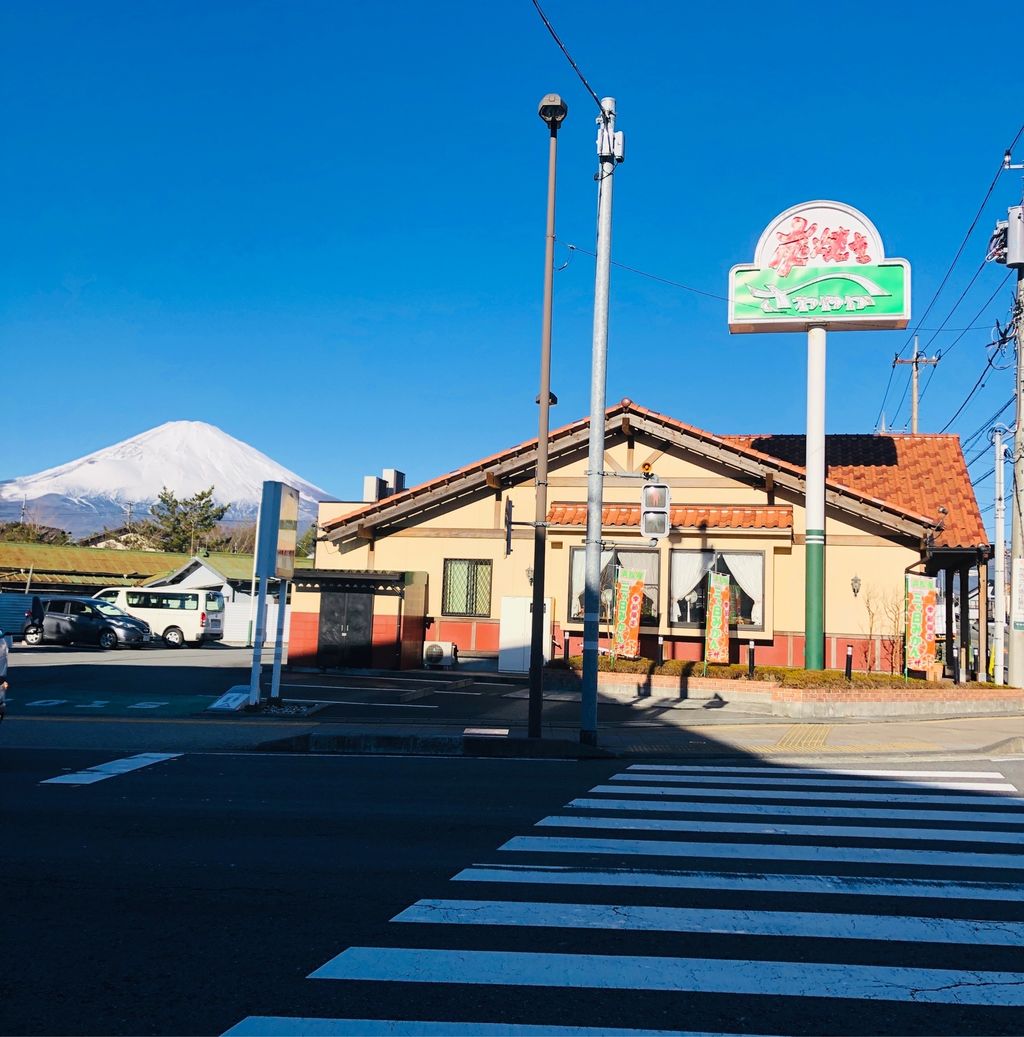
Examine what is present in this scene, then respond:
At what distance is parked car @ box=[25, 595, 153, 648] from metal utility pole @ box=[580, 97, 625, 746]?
2582 centimetres

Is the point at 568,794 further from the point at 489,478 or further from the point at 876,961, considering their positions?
the point at 489,478

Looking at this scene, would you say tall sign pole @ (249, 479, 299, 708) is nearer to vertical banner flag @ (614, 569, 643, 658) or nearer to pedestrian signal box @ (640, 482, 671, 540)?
pedestrian signal box @ (640, 482, 671, 540)

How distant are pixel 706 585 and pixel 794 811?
660 inches

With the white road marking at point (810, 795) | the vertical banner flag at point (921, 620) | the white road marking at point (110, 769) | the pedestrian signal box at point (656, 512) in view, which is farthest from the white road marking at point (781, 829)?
the vertical banner flag at point (921, 620)

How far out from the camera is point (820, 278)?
80.2ft

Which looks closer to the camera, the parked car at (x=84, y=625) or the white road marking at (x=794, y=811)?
the white road marking at (x=794, y=811)

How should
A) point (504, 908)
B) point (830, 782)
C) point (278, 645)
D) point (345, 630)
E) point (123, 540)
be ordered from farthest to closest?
point (123, 540), point (345, 630), point (278, 645), point (830, 782), point (504, 908)

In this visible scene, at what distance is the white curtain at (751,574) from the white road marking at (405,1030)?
22.1 metres

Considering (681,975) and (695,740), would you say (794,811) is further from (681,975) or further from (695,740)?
(695,740)

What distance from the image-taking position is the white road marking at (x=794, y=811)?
9578 millimetres

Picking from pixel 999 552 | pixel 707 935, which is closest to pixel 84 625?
pixel 999 552

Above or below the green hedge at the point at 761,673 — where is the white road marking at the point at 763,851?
below

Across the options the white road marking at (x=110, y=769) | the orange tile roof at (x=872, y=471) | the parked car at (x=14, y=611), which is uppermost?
the orange tile roof at (x=872, y=471)

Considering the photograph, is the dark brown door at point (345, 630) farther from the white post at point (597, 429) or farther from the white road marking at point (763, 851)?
the white road marking at point (763, 851)
